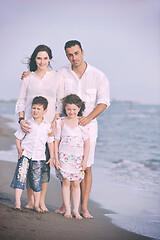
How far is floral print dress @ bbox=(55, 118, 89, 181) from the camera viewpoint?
11.6ft

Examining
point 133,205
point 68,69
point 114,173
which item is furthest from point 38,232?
point 114,173

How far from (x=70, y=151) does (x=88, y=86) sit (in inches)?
30.1

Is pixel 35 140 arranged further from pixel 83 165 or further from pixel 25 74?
pixel 25 74

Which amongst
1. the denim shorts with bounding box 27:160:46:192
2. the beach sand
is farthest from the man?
the denim shorts with bounding box 27:160:46:192

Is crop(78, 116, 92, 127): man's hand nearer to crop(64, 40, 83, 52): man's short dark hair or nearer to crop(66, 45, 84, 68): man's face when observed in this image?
crop(66, 45, 84, 68): man's face

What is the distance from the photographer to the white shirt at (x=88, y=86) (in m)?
3.84

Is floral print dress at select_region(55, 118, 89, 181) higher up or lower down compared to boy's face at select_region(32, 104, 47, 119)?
lower down

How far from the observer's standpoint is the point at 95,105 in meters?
3.94

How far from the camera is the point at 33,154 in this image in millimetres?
3451

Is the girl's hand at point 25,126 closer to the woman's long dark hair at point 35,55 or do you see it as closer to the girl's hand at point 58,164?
the girl's hand at point 58,164

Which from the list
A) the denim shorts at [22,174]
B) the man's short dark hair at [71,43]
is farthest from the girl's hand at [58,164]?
the man's short dark hair at [71,43]

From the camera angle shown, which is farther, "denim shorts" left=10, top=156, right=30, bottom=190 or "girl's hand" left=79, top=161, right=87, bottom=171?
"girl's hand" left=79, top=161, right=87, bottom=171

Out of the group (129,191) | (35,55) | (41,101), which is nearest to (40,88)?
(41,101)

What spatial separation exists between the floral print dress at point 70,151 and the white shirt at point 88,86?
0.99ft
